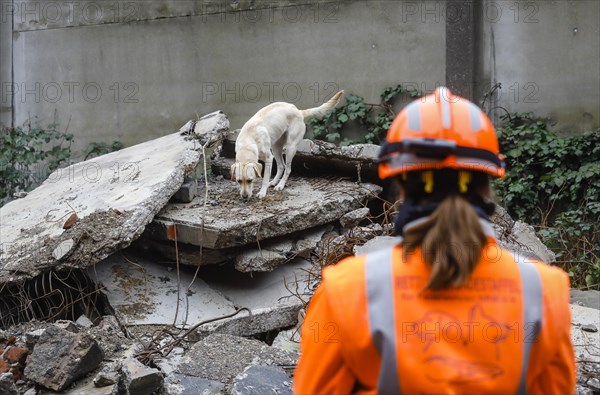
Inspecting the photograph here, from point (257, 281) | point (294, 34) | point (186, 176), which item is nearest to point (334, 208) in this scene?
point (257, 281)

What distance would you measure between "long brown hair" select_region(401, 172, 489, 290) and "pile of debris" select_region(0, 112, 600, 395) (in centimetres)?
295

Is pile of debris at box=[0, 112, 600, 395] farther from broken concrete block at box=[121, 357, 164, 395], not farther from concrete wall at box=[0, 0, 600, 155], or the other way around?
concrete wall at box=[0, 0, 600, 155]

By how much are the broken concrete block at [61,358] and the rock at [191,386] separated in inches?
22.0

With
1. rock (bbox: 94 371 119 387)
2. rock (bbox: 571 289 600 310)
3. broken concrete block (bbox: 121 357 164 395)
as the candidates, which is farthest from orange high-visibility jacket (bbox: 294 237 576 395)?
rock (bbox: 571 289 600 310)

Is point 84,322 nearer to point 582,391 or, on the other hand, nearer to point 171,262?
point 171,262

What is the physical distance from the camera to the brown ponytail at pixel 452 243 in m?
1.46

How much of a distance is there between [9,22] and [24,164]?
329cm

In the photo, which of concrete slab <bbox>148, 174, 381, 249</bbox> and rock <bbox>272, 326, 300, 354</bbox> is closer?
rock <bbox>272, 326, 300, 354</bbox>

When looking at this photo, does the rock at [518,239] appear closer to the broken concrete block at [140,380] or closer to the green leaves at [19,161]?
the broken concrete block at [140,380]

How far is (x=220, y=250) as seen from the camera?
6.15 metres

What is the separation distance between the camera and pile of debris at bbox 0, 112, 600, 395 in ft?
14.6

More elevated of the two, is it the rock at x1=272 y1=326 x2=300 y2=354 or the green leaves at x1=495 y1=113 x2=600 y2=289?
the green leaves at x1=495 y1=113 x2=600 y2=289

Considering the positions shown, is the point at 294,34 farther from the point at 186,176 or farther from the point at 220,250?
the point at 220,250

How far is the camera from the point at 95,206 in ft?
20.5
